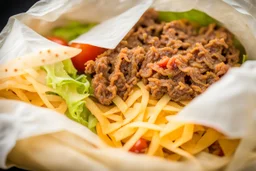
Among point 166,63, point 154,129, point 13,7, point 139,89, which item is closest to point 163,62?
point 166,63

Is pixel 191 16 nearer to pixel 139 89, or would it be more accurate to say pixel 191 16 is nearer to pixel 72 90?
pixel 139 89

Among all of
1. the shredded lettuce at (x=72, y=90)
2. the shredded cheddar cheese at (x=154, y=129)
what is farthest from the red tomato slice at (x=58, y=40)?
the shredded cheddar cheese at (x=154, y=129)

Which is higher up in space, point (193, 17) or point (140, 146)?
point (193, 17)

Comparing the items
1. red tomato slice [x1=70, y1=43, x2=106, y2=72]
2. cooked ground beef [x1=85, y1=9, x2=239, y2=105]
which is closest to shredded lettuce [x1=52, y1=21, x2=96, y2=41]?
red tomato slice [x1=70, y1=43, x2=106, y2=72]

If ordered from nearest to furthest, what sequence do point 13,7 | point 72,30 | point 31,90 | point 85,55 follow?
point 31,90 → point 85,55 → point 72,30 → point 13,7

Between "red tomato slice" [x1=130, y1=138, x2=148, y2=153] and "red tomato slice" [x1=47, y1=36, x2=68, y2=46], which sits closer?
"red tomato slice" [x1=130, y1=138, x2=148, y2=153]

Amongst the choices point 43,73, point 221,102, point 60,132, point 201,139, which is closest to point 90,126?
point 60,132

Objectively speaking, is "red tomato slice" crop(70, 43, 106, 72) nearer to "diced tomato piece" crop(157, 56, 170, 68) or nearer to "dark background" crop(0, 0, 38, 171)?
"diced tomato piece" crop(157, 56, 170, 68)
